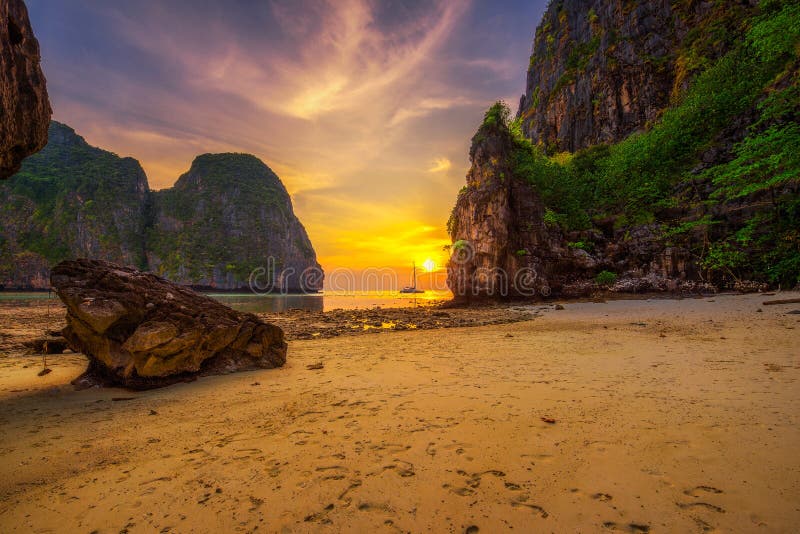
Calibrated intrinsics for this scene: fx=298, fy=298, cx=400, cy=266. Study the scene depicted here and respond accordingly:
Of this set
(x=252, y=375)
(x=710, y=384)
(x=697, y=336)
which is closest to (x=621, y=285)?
(x=697, y=336)

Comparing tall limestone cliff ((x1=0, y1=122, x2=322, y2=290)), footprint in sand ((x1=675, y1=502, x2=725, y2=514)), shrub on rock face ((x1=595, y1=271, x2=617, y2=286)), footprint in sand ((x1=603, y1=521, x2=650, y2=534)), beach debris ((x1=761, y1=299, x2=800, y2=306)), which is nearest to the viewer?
footprint in sand ((x1=603, y1=521, x2=650, y2=534))

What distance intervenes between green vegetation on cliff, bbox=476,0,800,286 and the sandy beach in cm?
1504

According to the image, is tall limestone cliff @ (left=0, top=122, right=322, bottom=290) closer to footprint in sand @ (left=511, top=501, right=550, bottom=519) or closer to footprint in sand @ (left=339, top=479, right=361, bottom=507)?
footprint in sand @ (left=339, top=479, right=361, bottom=507)

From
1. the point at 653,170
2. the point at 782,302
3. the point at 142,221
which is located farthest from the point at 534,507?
the point at 142,221

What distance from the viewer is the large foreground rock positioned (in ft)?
19.0

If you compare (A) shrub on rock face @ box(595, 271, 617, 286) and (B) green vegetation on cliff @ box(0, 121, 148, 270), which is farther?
(B) green vegetation on cliff @ box(0, 121, 148, 270)

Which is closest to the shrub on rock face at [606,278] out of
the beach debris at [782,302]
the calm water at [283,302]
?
the beach debris at [782,302]

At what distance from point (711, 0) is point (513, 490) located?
45.0m

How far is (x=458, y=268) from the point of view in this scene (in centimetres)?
2950

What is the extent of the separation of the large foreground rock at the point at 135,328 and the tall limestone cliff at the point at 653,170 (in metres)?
23.3

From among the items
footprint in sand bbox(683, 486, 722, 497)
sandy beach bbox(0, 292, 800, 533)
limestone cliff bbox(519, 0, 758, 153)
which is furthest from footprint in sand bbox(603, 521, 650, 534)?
limestone cliff bbox(519, 0, 758, 153)

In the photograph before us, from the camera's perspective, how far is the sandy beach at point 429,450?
211 cm

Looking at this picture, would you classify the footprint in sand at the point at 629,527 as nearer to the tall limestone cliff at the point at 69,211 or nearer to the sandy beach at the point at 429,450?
the sandy beach at the point at 429,450

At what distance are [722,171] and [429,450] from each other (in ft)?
83.8
